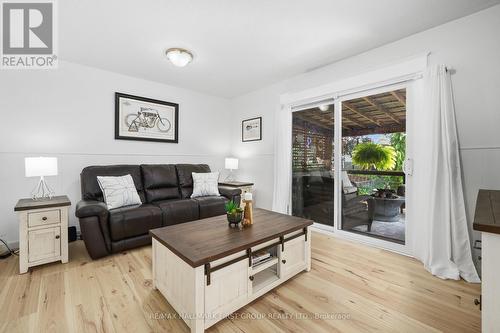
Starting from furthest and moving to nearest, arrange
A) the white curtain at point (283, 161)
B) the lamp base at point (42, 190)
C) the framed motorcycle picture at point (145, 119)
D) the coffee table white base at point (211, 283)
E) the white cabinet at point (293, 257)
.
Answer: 1. the white curtain at point (283, 161)
2. the framed motorcycle picture at point (145, 119)
3. the lamp base at point (42, 190)
4. the white cabinet at point (293, 257)
5. the coffee table white base at point (211, 283)

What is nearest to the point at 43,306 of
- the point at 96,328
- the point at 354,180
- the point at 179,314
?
the point at 96,328

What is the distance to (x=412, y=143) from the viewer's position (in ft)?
7.70

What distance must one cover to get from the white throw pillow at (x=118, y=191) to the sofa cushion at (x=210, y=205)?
797 mm

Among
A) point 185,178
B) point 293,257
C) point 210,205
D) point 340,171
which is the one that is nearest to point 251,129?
point 185,178

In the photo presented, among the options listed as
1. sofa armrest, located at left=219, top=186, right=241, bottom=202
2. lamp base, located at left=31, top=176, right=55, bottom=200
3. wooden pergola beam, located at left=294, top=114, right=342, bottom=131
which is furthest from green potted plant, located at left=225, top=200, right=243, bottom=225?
lamp base, located at left=31, top=176, right=55, bottom=200

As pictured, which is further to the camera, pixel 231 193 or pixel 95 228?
pixel 231 193

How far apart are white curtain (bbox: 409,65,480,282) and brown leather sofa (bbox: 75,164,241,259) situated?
2.28 meters

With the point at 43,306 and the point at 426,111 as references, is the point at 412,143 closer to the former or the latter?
the point at 426,111

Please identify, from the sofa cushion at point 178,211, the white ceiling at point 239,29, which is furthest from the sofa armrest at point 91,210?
the white ceiling at point 239,29

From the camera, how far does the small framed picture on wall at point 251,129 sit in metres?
4.03

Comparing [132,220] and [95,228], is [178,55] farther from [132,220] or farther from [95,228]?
[95,228]

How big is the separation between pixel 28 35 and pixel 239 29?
2.21m

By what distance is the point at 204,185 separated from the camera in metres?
3.43

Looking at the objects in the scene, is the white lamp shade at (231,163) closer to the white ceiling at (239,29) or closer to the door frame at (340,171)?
the white ceiling at (239,29)
